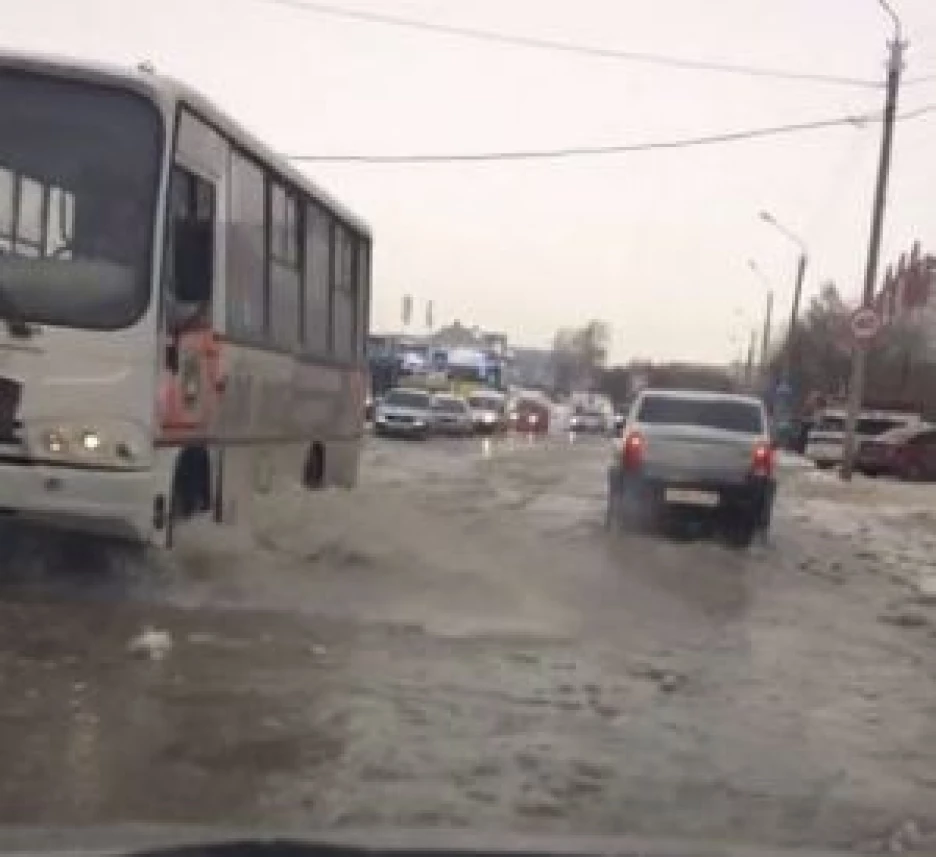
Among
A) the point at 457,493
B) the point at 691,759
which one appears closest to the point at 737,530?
the point at 457,493

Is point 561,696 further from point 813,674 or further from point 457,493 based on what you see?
point 457,493

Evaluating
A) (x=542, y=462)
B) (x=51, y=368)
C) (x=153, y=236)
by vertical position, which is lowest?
(x=542, y=462)

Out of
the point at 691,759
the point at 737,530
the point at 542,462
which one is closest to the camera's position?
the point at 691,759

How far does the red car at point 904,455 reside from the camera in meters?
47.5

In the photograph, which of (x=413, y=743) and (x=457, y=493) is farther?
(x=457, y=493)

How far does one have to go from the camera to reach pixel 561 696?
9.95 m

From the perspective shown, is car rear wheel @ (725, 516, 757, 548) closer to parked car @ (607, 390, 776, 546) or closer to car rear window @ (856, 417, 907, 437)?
parked car @ (607, 390, 776, 546)

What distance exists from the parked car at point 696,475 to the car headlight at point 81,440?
33.6 ft

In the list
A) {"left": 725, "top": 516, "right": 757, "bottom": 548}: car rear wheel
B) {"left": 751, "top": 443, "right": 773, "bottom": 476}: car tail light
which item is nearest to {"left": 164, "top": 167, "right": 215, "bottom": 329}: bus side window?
{"left": 751, "top": 443, "right": 773, "bottom": 476}: car tail light

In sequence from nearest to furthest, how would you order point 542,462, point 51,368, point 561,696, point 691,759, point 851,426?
point 691,759
point 561,696
point 51,368
point 851,426
point 542,462

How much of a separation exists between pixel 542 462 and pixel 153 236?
109 ft

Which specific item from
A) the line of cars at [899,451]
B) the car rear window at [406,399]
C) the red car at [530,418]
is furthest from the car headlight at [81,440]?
the red car at [530,418]

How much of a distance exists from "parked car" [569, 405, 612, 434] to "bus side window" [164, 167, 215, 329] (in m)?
73.7

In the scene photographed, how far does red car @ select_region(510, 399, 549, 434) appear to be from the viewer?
80.0 metres
